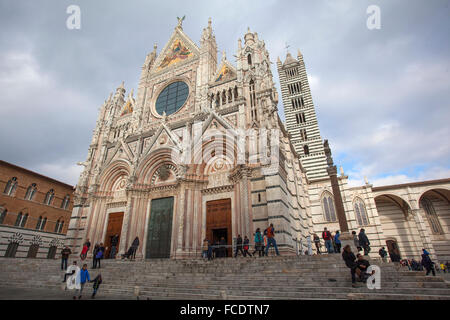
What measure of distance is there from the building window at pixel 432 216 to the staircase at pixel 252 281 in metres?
21.8

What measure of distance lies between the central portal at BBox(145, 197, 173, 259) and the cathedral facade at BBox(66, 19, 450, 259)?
7 cm

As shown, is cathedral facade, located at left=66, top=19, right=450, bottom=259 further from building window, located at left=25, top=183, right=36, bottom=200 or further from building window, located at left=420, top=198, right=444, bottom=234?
building window, located at left=25, top=183, right=36, bottom=200

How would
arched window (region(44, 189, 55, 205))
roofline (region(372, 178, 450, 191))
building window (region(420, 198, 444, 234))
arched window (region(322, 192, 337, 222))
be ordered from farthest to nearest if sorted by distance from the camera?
1. arched window (region(44, 189, 55, 205))
2. arched window (region(322, 192, 337, 222))
3. building window (region(420, 198, 444, 234))
4. roofline (region(372, 178, 450, 191))

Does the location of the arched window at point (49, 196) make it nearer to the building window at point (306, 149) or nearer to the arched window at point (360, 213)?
the building window at point (306, 149)

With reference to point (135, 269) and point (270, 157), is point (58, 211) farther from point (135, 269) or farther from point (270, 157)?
point (270, 157)

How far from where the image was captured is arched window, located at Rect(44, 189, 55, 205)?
79.3ft

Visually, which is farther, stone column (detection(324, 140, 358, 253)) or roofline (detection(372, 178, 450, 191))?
roofline (detection(372, 178, 450, 191))

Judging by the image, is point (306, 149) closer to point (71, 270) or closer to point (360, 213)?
point (360, 213)

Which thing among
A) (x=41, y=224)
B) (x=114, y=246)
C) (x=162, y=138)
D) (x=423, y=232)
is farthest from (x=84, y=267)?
(x=423, y=232)

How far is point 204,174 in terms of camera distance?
15.3m

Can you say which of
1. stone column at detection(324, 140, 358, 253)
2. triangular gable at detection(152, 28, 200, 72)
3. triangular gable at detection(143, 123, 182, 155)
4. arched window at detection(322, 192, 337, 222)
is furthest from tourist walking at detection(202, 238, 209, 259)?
triangular gable at detection(152, 28, 200, 72)

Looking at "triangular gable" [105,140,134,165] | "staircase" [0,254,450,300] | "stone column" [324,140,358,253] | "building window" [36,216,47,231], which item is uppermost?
"triangular gable" [105,140,134,165]

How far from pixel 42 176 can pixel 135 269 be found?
68.2ft
